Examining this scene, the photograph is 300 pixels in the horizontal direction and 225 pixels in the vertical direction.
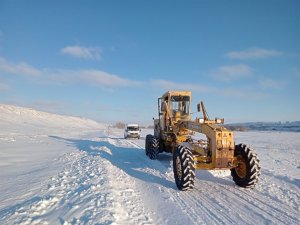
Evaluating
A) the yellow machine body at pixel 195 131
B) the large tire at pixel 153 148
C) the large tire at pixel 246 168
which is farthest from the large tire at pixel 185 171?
the large tire at pixel 153 148

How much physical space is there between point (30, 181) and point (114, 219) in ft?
15.3

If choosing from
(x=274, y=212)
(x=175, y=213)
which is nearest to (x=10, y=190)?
(x=175, y=213)

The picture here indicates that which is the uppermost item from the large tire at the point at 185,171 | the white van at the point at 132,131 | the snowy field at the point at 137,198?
the white van at the point at 132,131

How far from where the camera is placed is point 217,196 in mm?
7922

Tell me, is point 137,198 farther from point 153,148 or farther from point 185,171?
point 153,148

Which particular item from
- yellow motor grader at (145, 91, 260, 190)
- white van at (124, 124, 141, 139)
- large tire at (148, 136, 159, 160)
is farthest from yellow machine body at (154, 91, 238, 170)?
white van at (124, 124, 141, 139)

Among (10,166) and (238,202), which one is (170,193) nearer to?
(238,202)

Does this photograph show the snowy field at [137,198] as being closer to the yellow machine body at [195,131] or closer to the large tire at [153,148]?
the yellow machine body at [195,131]

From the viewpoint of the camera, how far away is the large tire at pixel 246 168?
859 centimetres

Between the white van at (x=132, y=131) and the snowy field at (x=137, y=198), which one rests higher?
the white van at (x=132, y=131)

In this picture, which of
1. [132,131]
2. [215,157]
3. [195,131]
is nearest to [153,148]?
[195,131]

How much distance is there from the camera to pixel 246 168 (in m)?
8.80

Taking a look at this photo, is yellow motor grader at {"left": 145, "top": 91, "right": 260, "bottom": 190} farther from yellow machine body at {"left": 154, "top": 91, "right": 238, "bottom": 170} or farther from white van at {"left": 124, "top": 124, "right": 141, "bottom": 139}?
white van at {"left": 124, "top": 124, "right": 141, "bottom": 139}

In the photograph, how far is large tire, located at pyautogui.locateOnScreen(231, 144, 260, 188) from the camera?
28.2 feet
